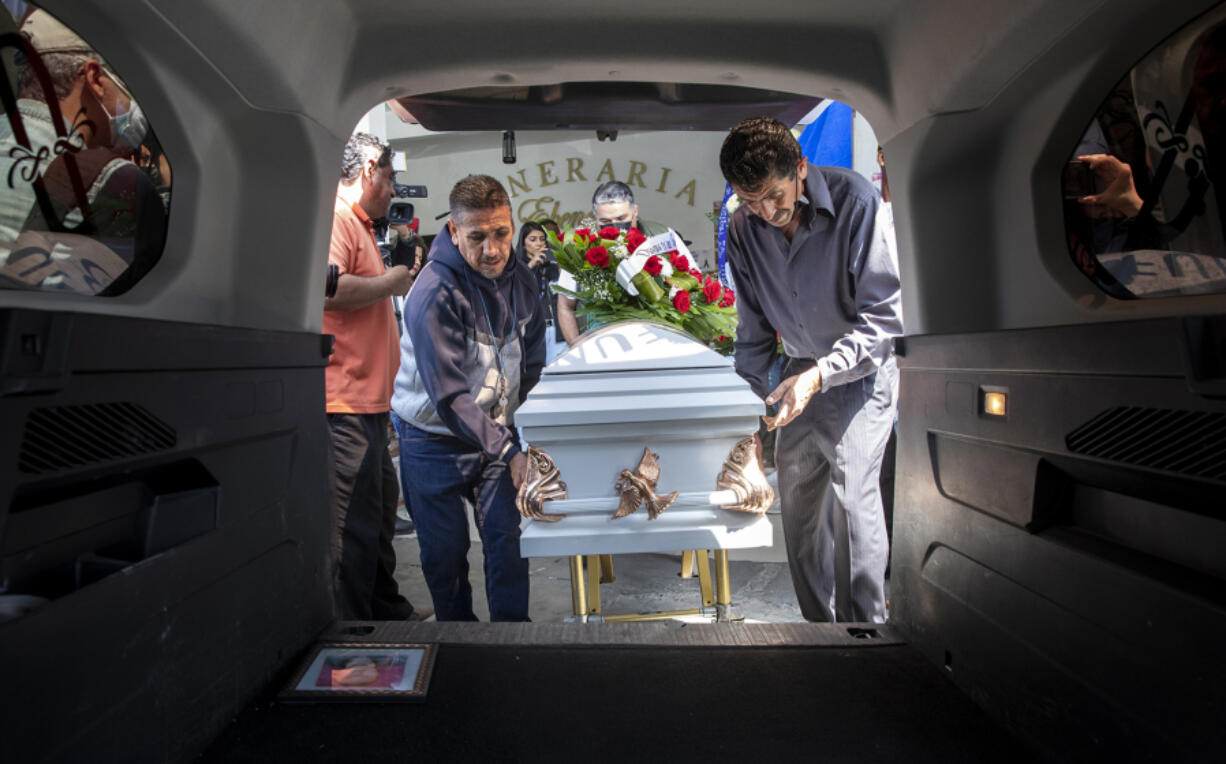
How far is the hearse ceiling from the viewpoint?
211cm

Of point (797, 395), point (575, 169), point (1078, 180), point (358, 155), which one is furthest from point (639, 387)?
point (575, 169)

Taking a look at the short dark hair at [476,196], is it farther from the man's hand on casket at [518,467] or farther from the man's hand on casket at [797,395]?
the man's hand on casket at [797,395]

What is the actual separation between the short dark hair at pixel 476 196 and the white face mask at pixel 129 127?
1.33 meters

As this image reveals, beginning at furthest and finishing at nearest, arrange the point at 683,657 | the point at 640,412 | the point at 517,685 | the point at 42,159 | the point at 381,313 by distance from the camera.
Answer: the point at 381,313 → the point at 640,412 → the point at 683,657 → the point at 517,685 → the point at 42,159

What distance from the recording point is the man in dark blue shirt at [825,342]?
8.38ft

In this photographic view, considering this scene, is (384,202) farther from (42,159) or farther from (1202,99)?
(1202,99)

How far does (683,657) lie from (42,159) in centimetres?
135

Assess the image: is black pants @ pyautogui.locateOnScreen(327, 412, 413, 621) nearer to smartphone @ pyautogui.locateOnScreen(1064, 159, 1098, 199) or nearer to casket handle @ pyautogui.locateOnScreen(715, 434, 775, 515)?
casket handle @ pyautogui.locateOnScreen(715, 434, 775, 515)

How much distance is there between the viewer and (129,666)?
107 cm

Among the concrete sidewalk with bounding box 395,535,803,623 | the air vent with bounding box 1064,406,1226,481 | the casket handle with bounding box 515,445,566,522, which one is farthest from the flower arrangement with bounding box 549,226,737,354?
the air vent with bounding box 1064,406,1226,481

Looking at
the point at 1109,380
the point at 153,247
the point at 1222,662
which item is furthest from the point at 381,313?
the point at 1222,662

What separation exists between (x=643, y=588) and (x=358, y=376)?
181cm

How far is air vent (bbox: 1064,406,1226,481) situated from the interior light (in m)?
0.18

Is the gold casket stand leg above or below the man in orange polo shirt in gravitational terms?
below
